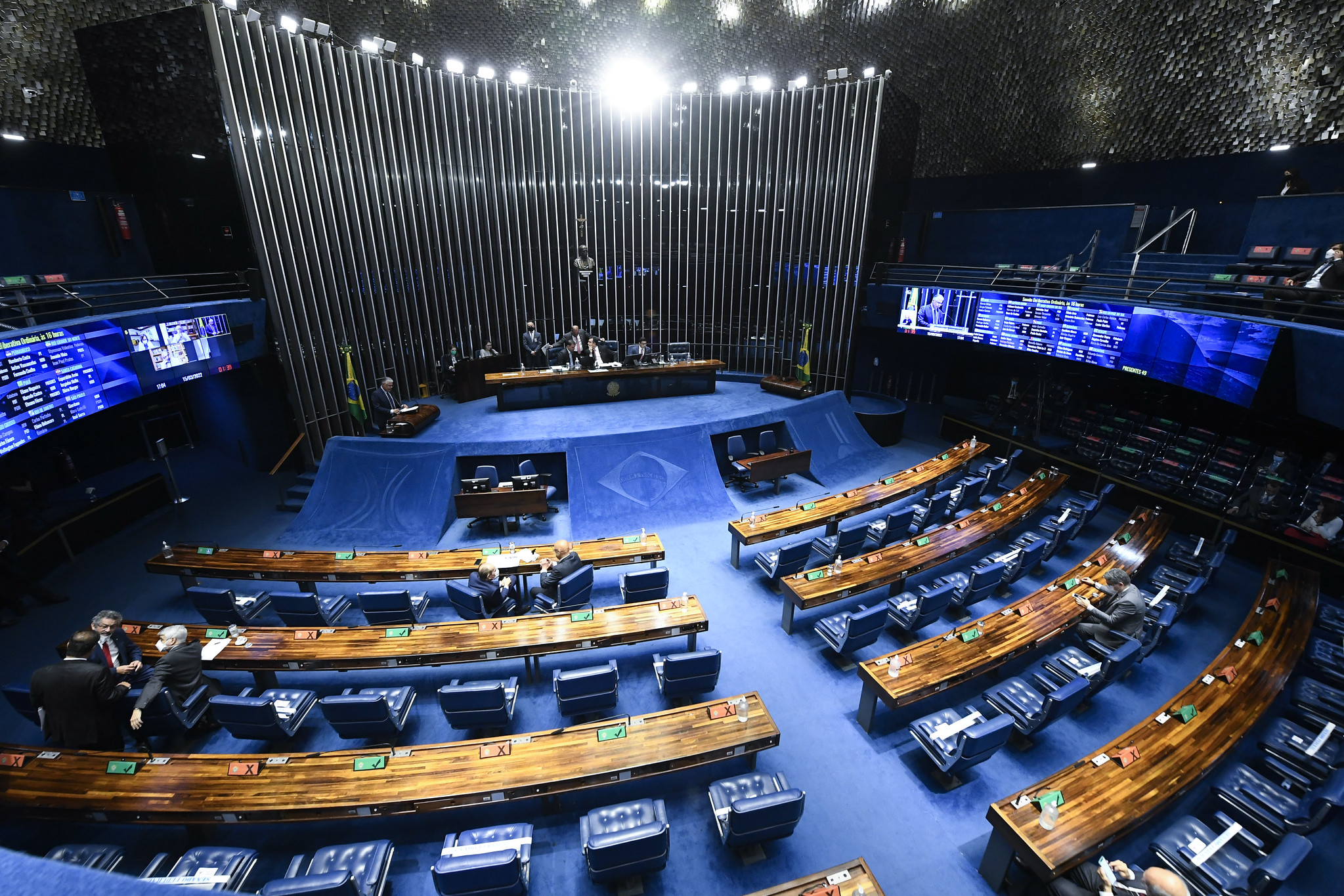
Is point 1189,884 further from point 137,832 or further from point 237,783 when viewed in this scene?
point 137,832

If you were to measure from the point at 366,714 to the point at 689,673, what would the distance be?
A: 305 cm

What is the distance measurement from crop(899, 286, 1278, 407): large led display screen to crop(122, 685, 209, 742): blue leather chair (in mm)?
13057

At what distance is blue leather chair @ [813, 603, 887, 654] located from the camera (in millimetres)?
6254

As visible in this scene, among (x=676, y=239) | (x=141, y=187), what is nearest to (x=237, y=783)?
(x=141, y=187)

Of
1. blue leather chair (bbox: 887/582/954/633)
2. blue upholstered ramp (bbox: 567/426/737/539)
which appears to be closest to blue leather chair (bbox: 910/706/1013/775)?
blue leather chair (bbox: 887/582/954/633)

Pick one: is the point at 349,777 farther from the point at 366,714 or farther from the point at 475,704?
the point at 475,704

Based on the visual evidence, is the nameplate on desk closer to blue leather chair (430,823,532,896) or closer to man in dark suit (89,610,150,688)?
blue leather chair (430,823,532,896)

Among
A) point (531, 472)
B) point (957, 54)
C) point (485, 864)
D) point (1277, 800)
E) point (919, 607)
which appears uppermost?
point (957, 54)

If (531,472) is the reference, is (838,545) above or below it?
below

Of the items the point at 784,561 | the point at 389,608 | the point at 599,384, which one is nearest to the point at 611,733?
the point at 389,608

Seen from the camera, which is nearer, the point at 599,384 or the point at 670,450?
the point at 670,450

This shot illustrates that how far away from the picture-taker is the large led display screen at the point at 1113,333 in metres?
7.54

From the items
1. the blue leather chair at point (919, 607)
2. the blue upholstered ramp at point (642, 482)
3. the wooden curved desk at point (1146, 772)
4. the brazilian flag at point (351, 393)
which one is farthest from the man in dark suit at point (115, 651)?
the blue leather chair at point (919, 607)

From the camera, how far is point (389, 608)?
22.3 ft
